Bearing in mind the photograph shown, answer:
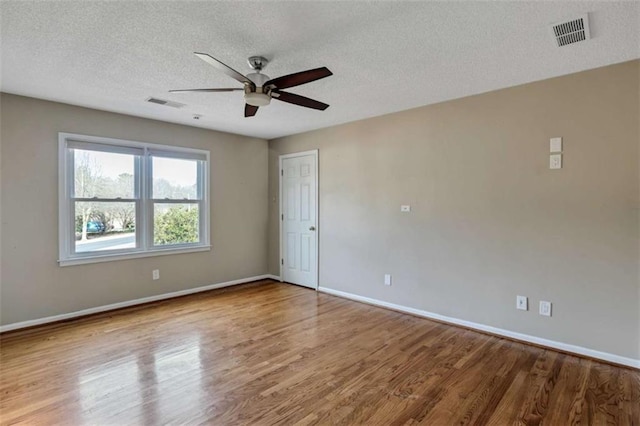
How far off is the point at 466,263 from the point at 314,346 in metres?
1.80

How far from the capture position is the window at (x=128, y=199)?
12.5 feet

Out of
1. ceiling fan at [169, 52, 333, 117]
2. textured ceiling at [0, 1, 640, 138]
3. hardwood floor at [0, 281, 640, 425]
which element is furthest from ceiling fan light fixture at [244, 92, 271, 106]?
hardwood floor at [0, 281, 640, 425]

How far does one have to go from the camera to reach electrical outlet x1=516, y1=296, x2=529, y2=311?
3.16 m

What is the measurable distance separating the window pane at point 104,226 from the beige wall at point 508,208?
2761 millimetres

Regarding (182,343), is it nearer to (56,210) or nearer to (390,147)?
(56,210)

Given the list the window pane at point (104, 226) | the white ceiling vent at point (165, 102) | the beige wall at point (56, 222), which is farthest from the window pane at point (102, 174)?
the white ceiling vent at point (165, 102)

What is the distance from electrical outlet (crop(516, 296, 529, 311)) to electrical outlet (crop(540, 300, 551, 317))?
0.38 ft

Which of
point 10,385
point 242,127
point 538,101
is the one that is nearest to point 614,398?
point 538,101

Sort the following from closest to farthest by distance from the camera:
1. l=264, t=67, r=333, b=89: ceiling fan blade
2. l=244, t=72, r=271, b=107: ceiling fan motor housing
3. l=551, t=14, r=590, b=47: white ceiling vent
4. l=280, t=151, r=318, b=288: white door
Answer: l=551, t=14, r=590, b=47: white ceiling vent, l=264, t=67, r=333, b=89: ceiling fan blade, l=244, t=72, r=271, b=107: ceiling fan motor housing, l=280, t=151, r=318, b=288: white door

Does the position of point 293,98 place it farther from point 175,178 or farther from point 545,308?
point 545,308

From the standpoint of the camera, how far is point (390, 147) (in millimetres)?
4168

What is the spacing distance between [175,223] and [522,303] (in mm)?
4288

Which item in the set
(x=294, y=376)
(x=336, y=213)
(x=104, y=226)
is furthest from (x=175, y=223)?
(x=294, y=376)

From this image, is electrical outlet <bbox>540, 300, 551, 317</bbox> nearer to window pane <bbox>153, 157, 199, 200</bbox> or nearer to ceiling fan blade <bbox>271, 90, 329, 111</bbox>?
ceiling fan blade <bbox>271, 90, 329, 111</bbox>
